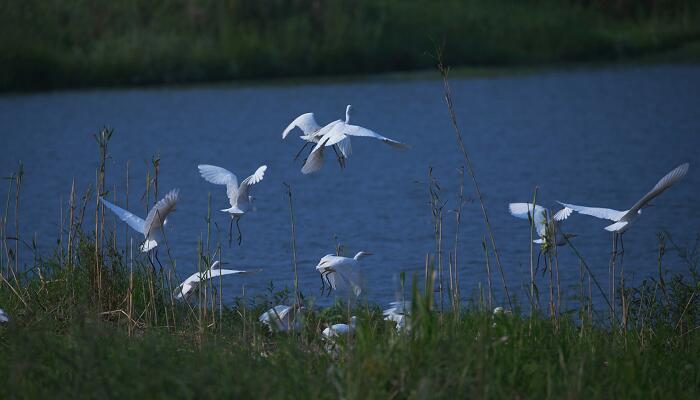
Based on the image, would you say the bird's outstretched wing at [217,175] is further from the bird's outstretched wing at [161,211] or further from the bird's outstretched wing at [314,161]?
the bird's outstretched wing at [314,161]

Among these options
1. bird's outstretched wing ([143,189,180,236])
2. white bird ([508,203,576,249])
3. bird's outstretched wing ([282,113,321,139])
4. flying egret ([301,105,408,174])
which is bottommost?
white bird ([508,203,576,249])

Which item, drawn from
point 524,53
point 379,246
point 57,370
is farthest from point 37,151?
point 524,53

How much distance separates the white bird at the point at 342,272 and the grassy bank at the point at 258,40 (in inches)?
420

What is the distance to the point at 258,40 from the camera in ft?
52.2

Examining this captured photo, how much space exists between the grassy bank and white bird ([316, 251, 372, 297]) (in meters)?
10.7

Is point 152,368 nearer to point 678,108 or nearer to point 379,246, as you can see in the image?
point 379,246

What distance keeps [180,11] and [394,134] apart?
19.7 feet

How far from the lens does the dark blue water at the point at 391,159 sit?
20.9ft

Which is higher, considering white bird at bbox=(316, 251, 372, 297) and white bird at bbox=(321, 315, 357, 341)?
white bird at bbox=(316, 251, 372, 297)

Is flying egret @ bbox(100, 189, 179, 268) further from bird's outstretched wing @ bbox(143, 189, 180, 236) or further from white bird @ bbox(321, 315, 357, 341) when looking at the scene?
white bird @ bbox(321, 315, 357, 341)

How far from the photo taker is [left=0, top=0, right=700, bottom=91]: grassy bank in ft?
48.4

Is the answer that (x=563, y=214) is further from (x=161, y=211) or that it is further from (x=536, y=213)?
(x=161, y=211)

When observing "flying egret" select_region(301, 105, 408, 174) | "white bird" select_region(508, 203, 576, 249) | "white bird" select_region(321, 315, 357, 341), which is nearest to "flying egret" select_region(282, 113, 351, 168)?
"flying egret" select_region(301, 105, 408, 174)

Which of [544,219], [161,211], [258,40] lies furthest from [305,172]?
[258,40]
